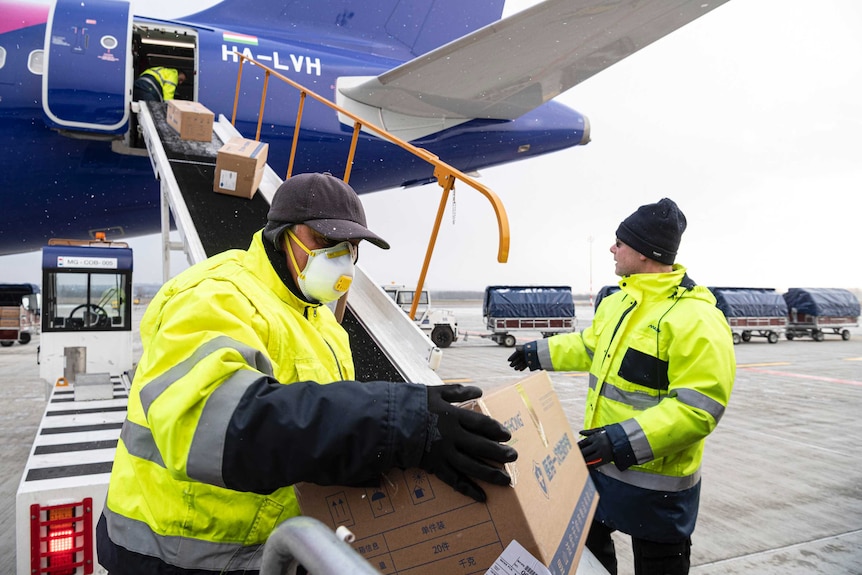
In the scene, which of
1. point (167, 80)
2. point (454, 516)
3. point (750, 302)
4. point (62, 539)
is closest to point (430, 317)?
point (167, 80)

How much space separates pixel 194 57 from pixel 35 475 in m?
5.86

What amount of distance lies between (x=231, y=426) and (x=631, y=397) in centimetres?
188

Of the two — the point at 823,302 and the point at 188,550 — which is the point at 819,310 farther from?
the point at 188,550

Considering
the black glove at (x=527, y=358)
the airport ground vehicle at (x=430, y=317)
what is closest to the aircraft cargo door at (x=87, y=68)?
the black glove at (x=527, y=358)

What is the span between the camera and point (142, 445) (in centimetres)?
131

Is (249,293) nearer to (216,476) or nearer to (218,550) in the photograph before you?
(216,476)

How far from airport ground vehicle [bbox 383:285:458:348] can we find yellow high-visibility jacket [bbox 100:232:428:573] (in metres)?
15.3

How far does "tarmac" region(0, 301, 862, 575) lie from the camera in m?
3.63

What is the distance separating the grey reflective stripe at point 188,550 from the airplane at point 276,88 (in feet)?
16.0

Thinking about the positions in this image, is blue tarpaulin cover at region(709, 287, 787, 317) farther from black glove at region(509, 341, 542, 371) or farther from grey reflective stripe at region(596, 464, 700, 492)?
grey reflective stripe at region(596, 464, 700, 492)

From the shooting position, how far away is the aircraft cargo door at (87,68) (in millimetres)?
6035

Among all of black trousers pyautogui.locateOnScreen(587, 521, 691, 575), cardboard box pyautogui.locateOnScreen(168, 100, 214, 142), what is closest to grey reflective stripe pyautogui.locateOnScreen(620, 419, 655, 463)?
black trousers pyautogui.locateOnScreen(587, 521, 691, 575)

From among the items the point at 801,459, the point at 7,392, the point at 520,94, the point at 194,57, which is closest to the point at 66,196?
the point at 194,57

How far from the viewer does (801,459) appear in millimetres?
5922
